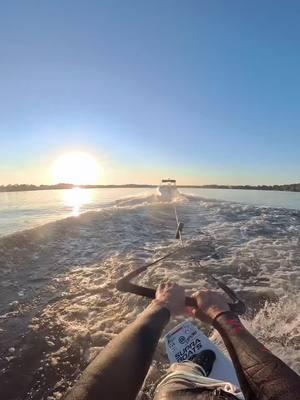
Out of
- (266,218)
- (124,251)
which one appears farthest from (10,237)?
(266,218)

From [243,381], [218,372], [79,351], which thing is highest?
[243,381]

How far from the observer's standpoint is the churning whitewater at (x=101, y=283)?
241 inches

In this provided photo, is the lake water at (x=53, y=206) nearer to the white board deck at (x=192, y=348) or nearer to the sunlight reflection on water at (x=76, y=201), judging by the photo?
the sunlight reflection on water at (x=76, y=201)

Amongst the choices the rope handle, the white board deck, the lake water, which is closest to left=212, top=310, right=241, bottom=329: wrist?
the rope handle

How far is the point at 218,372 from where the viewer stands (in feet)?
14.9

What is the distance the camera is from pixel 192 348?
5.08 meters

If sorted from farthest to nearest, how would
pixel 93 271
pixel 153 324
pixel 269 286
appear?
pixel 93 271
pixel 269 286
pixel 153 324

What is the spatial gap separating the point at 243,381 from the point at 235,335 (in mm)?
572

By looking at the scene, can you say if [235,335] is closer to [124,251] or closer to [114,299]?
[114,299]

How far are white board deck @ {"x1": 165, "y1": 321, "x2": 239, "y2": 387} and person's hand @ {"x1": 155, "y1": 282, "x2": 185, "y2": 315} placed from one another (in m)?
0.78

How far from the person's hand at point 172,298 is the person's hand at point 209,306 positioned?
0.66 feet

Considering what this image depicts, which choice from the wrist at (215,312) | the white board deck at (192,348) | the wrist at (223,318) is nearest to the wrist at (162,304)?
the wrist at (215,312)

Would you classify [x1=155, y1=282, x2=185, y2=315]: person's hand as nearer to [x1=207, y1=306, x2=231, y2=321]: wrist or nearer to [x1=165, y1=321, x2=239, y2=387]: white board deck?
[x1=207, y1=306, x2=231, y2=321]: wrist

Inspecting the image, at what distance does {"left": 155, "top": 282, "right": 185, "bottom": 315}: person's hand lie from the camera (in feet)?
15.1
